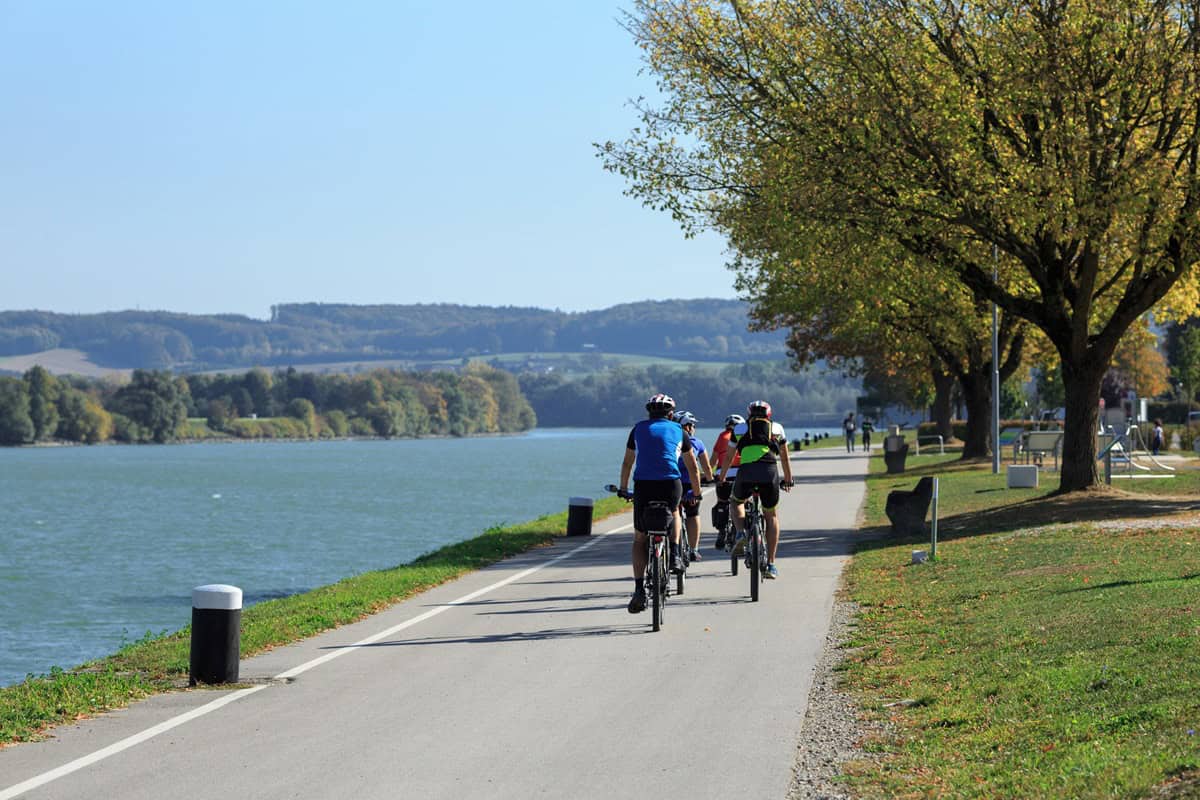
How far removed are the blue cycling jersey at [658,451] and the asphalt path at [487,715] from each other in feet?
4.56

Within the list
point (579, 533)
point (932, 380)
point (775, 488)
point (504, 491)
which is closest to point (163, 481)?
point (504, 491)

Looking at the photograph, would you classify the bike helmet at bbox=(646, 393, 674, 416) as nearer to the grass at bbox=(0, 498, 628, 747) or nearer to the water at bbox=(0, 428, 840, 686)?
the grass at bbox=(0, 498, 628, 747)

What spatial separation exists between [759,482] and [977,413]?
1457 inches

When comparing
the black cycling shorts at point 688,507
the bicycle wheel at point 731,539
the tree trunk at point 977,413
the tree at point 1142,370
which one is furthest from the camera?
the tree at point 1142,370

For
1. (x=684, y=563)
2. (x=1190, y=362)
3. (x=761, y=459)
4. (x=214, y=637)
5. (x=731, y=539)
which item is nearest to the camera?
(x=214, y=637)

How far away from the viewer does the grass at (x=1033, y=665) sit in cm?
783

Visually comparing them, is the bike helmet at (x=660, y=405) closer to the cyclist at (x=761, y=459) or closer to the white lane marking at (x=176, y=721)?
the cyclist at (x=761, y=459)

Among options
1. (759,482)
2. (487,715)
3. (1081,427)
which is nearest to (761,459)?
(759,482)

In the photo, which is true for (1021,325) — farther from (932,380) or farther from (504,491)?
(504,491)

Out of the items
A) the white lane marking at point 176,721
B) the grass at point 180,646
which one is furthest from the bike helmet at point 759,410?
the grass at point 180,646

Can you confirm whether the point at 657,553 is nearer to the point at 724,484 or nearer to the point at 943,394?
the point at 724,484

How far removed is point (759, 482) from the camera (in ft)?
55.6

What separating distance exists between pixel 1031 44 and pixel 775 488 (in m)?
10.9

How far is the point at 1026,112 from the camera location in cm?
2512
